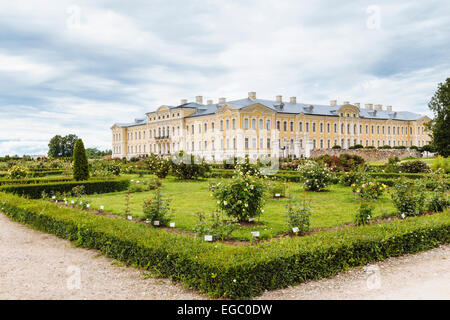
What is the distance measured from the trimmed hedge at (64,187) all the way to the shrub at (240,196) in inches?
236

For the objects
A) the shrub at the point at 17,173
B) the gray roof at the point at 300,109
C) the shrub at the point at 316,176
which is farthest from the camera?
the gray roof at the point at 300,109

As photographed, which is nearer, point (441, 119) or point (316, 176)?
point (316, 176)

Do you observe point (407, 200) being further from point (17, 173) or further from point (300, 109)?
point (300, 109)

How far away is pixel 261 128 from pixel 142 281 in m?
33.4

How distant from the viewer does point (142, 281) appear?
4.02 meters

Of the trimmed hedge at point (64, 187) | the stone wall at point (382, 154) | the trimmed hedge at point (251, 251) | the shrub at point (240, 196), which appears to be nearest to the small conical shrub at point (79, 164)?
the trimmed hedge at point (64, 187)

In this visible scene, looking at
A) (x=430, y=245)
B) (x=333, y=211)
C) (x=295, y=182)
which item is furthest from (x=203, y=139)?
(x=430, y=245)

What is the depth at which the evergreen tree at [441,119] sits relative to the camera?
86.7ft

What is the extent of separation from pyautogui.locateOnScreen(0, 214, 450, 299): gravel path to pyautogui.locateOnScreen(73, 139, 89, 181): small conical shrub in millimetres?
7190

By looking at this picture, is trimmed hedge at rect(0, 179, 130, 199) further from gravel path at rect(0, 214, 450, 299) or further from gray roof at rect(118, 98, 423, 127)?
gray roof at rect(118, 98, 423, 127)

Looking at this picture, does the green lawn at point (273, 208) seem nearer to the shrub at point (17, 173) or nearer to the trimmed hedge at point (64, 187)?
the trimmed hedge at point (64, 187)

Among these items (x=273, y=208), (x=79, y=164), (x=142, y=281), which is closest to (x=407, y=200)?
(x=273, y=208)

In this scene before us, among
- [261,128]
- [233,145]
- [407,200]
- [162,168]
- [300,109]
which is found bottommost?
[407,200]
